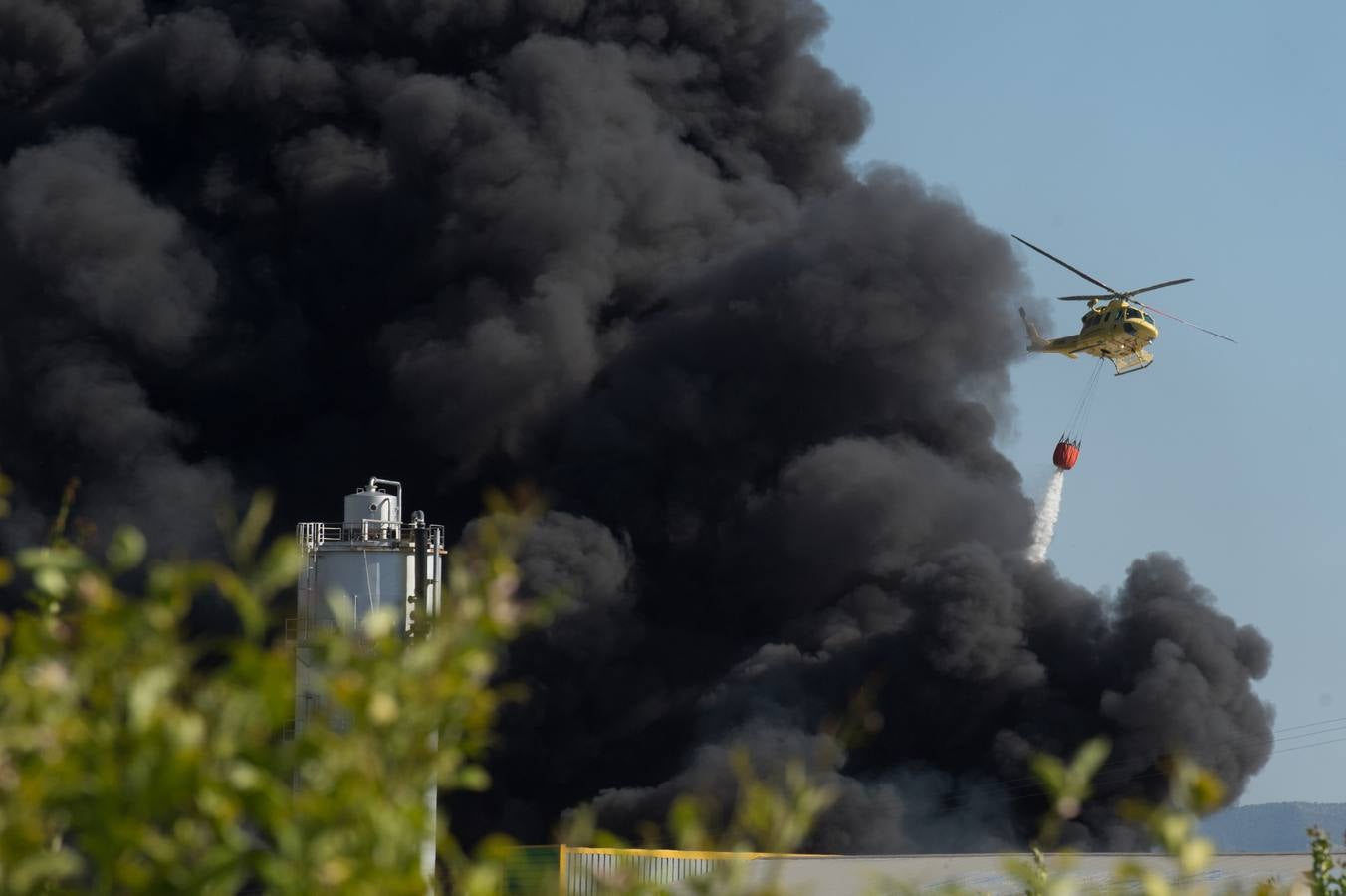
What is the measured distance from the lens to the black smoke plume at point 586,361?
58.2 m

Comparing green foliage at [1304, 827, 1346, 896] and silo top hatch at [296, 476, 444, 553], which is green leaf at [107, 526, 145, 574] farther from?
silo top hatch at [296, 476, 444, 553]

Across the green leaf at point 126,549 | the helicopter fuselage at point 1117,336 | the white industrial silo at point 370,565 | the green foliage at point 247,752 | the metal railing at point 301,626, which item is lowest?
the green foliage at point 247,752

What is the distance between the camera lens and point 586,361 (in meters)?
66.1

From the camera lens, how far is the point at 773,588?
64.4 metres

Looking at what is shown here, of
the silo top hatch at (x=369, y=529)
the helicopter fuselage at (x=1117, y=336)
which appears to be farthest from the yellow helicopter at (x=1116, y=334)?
the silo top hatch at (x=369, y=529)

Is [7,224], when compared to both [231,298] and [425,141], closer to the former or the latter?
[231,298]

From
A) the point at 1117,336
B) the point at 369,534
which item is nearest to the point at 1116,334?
the point at 1117,336

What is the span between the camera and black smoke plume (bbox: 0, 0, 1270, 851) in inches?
2291

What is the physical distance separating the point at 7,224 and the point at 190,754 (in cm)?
6717

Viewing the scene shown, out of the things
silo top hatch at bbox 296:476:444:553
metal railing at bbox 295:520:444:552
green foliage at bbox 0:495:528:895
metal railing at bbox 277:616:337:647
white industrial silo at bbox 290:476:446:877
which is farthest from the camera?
metal railing at bbox 295:520:444:552

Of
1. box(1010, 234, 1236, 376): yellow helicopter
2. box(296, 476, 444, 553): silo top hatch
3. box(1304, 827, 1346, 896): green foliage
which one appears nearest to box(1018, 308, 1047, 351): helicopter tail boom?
box(1010, 234, 1236, 376): yellow helicopter

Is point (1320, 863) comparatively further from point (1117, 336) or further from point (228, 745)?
point (1117, 336)

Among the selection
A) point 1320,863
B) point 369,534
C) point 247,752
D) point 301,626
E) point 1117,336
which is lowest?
point 247,752

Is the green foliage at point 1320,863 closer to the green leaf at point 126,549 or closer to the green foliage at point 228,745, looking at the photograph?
the green foliage at point 228,745
